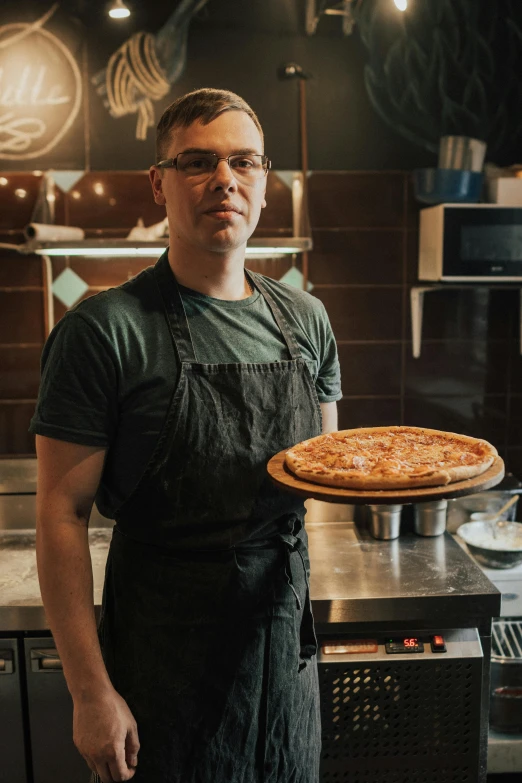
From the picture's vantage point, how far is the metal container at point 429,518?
283cm

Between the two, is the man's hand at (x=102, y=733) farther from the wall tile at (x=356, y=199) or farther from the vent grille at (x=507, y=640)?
the wall tile at (x=356, y=199)

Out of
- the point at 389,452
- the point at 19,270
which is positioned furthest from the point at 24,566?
the point at 389,452

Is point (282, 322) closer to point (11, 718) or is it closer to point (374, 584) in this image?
point (374, 584)

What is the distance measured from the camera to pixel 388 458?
1719 millimetres

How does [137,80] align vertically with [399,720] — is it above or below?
above

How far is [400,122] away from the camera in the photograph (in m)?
3.27

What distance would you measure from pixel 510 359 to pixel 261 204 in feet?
7.23

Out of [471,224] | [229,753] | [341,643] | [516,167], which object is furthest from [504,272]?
[229,753]

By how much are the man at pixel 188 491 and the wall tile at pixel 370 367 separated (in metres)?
1.71

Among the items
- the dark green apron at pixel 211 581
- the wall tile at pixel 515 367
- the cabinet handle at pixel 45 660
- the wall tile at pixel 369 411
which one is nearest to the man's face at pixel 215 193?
the dark green apron at pixel 211 581

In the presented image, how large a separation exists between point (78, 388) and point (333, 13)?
94.0 inches

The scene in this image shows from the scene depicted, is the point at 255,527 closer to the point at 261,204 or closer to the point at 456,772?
the point at 261,204

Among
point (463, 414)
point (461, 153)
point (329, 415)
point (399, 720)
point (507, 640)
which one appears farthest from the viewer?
point (463, 414)

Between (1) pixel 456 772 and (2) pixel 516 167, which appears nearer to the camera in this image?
(1) pixel 456 772
